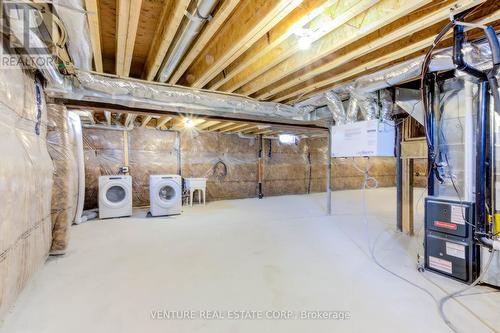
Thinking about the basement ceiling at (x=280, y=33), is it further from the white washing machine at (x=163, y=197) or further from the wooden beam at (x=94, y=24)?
the white washing machine at (x=163, y=197)

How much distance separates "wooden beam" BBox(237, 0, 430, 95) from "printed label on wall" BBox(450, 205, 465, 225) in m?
1.73

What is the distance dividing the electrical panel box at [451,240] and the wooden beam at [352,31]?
1.71m

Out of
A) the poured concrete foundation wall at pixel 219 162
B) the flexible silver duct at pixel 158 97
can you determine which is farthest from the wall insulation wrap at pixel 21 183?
the poured concrete foundation wall at pixel 219 162

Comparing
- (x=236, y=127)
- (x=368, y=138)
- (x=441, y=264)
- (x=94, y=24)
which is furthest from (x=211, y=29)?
(x=236, y=127)

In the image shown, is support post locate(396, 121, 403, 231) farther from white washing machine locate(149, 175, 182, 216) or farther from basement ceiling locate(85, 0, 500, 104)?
white washing machine locate(149, 175, 182, 216)

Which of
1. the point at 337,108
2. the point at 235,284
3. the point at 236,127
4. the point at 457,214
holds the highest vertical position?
the point at 236,127

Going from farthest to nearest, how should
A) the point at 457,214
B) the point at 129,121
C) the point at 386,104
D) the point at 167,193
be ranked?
the point at 129,121
the point at 167,193
the point at 386,104
the point at 457,214

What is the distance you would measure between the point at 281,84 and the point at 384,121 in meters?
1.32

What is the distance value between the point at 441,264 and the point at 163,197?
442 centimetres

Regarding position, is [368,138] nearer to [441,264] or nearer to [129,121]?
[441,264]

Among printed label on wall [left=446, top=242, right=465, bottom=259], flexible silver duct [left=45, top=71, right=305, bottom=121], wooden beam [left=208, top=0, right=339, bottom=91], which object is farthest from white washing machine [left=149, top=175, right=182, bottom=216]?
printed label on wall [left=446, top=242, right=465, bottom=259]

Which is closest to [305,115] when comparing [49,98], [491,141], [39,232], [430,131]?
[430,131]

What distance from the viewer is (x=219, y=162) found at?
661 centimetres

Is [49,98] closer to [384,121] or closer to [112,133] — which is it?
[112,133]
